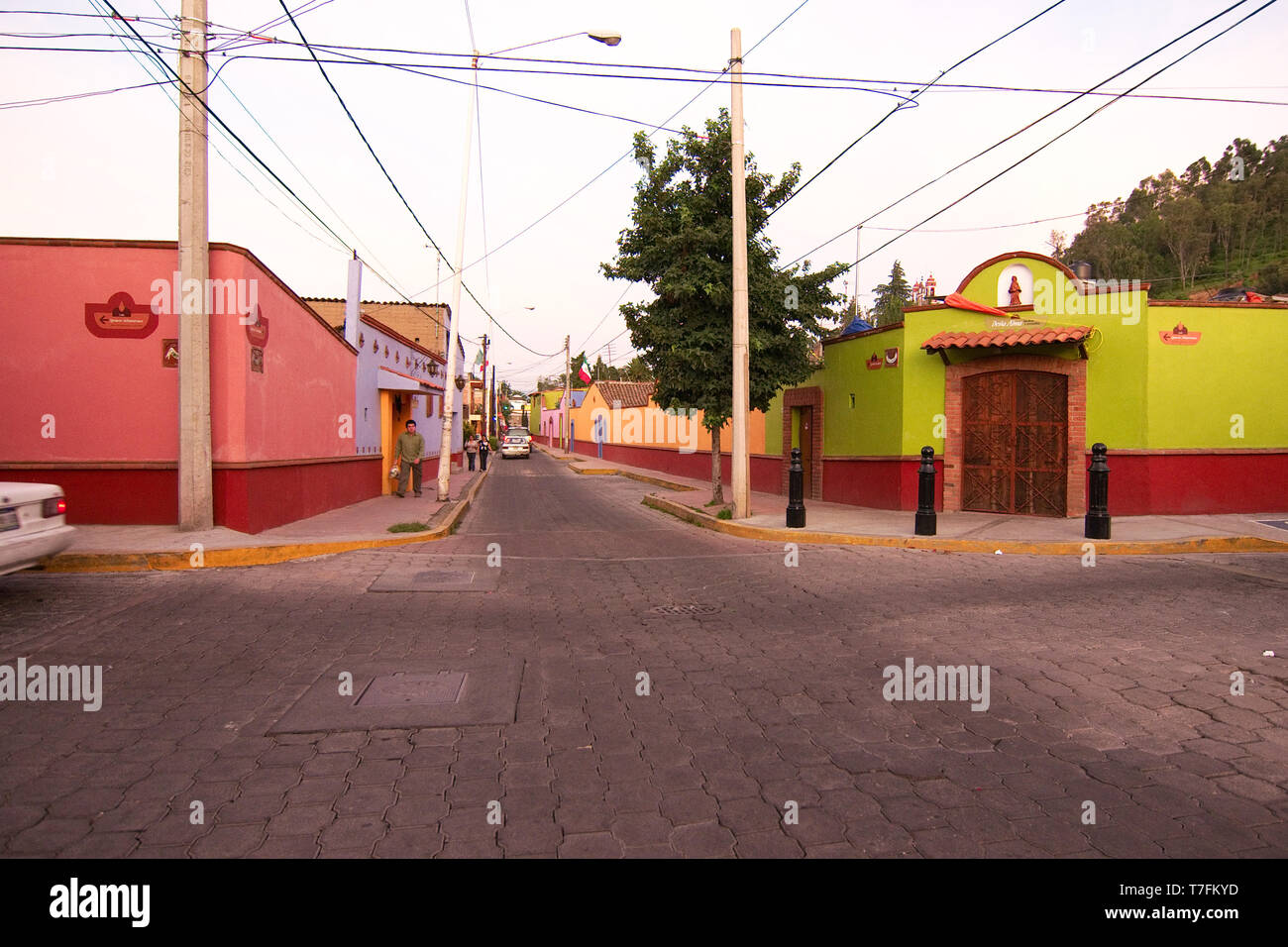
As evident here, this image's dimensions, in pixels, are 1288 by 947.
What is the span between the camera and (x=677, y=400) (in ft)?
52.3

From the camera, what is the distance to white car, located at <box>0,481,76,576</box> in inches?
249

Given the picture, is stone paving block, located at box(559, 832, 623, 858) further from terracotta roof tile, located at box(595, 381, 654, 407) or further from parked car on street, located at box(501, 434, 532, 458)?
parked car on street, located at box(501, 434, 532, 458)

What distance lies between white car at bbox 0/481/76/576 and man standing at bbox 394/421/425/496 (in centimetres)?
1090

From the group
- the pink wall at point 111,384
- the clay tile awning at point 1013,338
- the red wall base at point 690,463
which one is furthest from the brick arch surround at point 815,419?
the pink wall at point 111,384

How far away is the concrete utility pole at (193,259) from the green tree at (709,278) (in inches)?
302

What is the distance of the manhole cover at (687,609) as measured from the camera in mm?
6832

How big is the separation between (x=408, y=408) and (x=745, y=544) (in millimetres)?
14806

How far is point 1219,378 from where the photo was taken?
13.0 meters

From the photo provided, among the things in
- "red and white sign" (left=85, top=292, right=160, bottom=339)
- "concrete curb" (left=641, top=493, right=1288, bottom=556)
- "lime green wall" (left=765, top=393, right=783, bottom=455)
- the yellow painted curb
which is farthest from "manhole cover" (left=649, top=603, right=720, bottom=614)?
the yellow painted curb

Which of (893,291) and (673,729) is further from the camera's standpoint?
(893,291)

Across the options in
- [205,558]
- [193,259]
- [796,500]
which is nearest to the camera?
[205,558]

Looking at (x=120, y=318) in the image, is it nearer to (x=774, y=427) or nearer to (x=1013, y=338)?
(x=1013, y=338)

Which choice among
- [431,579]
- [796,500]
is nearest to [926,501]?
[796,500]

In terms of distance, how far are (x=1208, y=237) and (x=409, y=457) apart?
264 ft
